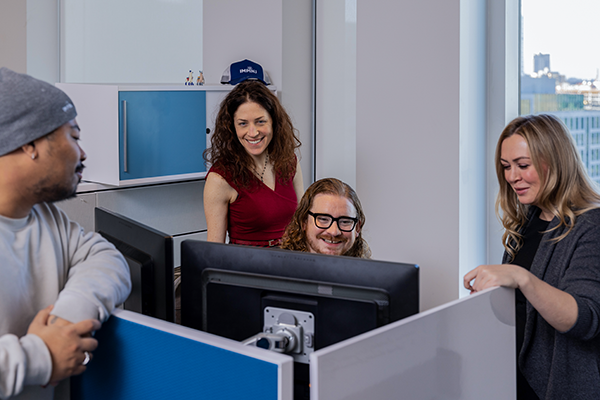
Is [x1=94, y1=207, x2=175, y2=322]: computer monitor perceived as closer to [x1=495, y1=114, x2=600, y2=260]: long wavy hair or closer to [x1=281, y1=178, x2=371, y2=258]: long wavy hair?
[x1=281, y1=178, x2=371, y2=258]: long wavy hair

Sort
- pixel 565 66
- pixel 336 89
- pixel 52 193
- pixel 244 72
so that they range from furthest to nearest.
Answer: pixel 336 89
pixel 244 72
pixel 565 66
pixel 52 193

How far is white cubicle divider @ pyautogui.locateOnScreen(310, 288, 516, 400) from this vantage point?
2.66 ft

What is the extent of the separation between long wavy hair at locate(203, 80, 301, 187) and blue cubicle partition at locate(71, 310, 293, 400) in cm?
140

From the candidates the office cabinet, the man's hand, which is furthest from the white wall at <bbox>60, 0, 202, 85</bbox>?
the man's hand

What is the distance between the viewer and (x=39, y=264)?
98 centimetres

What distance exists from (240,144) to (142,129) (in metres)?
0.59

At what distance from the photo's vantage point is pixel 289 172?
2527 mm

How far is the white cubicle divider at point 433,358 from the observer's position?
2.66ft

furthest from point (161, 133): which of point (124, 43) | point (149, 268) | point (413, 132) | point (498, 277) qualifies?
point (498, 277)

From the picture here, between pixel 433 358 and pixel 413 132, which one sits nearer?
pixel 433 358

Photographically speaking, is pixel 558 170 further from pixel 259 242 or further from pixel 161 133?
pixel 161 133

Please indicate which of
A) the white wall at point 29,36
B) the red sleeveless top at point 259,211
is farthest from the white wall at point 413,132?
the white wall at point 29,36

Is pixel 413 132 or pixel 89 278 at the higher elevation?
pixel 413 132

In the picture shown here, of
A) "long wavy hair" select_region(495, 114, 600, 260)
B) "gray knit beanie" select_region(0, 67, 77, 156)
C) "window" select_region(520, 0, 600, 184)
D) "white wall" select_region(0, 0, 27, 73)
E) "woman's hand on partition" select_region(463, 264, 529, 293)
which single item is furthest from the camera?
"white wall" select_region(0, 0, 27, 73)
